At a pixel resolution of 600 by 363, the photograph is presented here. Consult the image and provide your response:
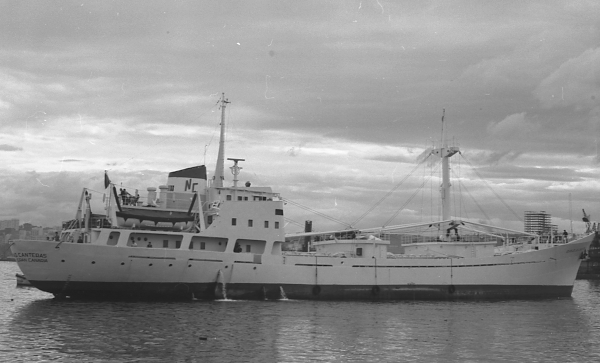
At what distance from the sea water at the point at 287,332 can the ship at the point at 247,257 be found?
5.51 ft

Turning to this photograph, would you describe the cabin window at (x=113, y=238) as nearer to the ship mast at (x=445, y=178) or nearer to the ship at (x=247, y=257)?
the ship at (x=247, y=257)

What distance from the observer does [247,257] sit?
35.8 m

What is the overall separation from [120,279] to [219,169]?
36.0ft

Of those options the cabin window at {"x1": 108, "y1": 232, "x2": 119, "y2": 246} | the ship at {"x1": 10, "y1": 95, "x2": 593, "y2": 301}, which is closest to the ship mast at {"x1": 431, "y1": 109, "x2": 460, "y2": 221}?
the ship at {"x1": 10, "y1": 95, "x2": 593, "y2": 301}

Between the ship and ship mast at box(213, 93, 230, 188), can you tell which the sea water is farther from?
ship mast at box(213, 93, 230, 188)

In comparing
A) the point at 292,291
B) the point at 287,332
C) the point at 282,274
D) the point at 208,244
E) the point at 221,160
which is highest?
the point at 221,160

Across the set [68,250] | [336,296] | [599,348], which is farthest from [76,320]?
[599,348]

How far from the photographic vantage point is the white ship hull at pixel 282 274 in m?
32.6

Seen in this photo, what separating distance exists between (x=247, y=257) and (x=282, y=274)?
255cm

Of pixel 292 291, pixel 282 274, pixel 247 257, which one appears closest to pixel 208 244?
pixel 247 257

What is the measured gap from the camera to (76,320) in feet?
83.9

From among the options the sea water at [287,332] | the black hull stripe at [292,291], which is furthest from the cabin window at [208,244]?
the sea water at [287,332]

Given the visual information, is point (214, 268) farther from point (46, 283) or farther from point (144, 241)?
point (46, 283)

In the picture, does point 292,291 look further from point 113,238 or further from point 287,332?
point 287,332
